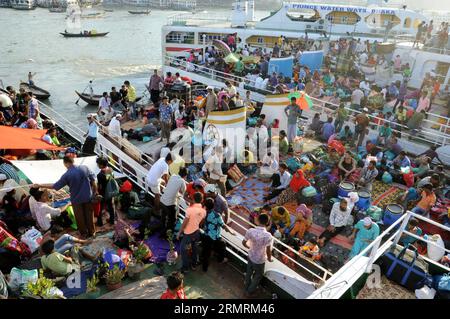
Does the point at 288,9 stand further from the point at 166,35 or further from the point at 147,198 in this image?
the point at 147,198

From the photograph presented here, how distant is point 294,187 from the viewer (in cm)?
916

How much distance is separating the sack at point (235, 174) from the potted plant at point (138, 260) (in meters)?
4.27

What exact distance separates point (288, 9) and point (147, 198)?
2268cm

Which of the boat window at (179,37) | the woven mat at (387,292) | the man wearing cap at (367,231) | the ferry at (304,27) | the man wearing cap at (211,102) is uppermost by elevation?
the ferry at (304,27)

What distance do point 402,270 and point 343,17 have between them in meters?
24.6

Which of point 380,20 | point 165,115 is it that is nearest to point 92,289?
point 165,115

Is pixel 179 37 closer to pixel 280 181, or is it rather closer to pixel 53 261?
pixel 280 181

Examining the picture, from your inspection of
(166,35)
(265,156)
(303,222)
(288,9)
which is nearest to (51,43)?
(166,35)

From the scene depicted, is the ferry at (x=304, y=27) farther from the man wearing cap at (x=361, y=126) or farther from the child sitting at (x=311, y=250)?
the child sitting at (x=311, y=250)

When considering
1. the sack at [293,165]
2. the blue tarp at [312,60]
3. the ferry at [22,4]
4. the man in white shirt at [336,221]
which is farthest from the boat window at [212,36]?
the ferry at [22,4]

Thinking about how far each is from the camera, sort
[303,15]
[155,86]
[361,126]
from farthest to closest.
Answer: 1. [303,15]
2. [155,86]
3. [361,126]

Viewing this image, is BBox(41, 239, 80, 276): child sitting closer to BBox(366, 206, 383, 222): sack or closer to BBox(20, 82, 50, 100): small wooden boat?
BBox(366, 206, 383, 222): sack

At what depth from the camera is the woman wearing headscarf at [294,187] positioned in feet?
29.7
